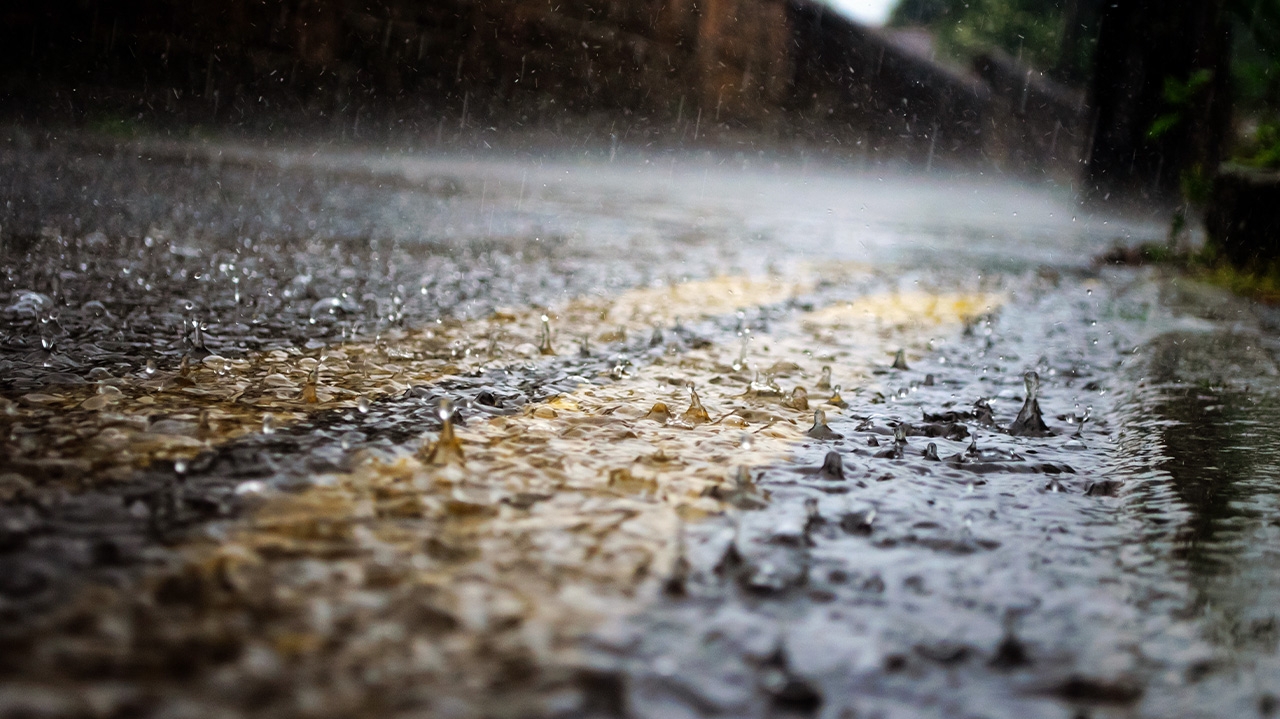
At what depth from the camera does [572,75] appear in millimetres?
10422

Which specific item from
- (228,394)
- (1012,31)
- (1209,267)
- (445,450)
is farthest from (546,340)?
(1012,31)

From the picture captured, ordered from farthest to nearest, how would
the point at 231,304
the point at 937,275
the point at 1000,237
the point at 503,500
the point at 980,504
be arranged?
the point at 1000,237
the point at 937,275
the point at 231,304
the point at 980,504
the point at 503,500

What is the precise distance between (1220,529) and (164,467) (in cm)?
135

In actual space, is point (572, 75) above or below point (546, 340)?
above

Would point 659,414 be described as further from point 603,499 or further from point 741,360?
point 741,360

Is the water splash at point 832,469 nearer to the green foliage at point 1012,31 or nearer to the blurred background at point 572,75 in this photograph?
the blurred background at point 572,75

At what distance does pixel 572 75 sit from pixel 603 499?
952 cm

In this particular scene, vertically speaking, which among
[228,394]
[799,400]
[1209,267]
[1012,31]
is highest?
[1012,31]

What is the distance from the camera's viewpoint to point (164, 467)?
138 cm

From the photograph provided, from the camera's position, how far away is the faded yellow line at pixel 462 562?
0.90 meters

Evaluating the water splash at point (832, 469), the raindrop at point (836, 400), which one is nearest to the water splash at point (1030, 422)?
the raindrop at point (836, 400)

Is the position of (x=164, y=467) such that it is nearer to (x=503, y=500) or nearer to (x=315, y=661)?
(x=503, y=500)

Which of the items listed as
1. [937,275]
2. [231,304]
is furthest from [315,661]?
[937,275]

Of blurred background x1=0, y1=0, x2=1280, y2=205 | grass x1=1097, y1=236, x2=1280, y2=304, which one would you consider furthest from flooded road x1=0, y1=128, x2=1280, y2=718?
blurred background x1=0, y1=0, x2=1280, y2=205
